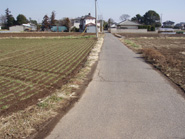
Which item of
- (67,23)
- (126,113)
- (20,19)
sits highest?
(20,19)

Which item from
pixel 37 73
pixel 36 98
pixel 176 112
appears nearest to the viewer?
pixel 176 112

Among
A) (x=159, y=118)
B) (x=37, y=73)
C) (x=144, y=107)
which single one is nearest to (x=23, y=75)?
(x=37, y=73)

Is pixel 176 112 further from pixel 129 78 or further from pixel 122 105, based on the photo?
pixel 129 78

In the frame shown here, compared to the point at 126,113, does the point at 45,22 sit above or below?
above

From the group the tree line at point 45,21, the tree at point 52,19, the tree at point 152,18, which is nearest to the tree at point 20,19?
the tree line at point 45,21

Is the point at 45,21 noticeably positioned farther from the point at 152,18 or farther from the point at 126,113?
the point at 126,113

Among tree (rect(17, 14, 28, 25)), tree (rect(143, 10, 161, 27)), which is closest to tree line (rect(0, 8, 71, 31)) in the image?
tree (rect(17, 14, 28, 25))

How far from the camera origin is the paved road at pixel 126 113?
12.8ft

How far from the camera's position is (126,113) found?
15.9 ft

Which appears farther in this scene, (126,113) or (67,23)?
(67,23)

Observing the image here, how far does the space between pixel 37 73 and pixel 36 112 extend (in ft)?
15.3

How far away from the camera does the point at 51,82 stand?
25.0 ft

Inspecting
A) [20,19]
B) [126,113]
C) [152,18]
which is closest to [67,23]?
[20,19]

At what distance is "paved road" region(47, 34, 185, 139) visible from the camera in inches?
153
